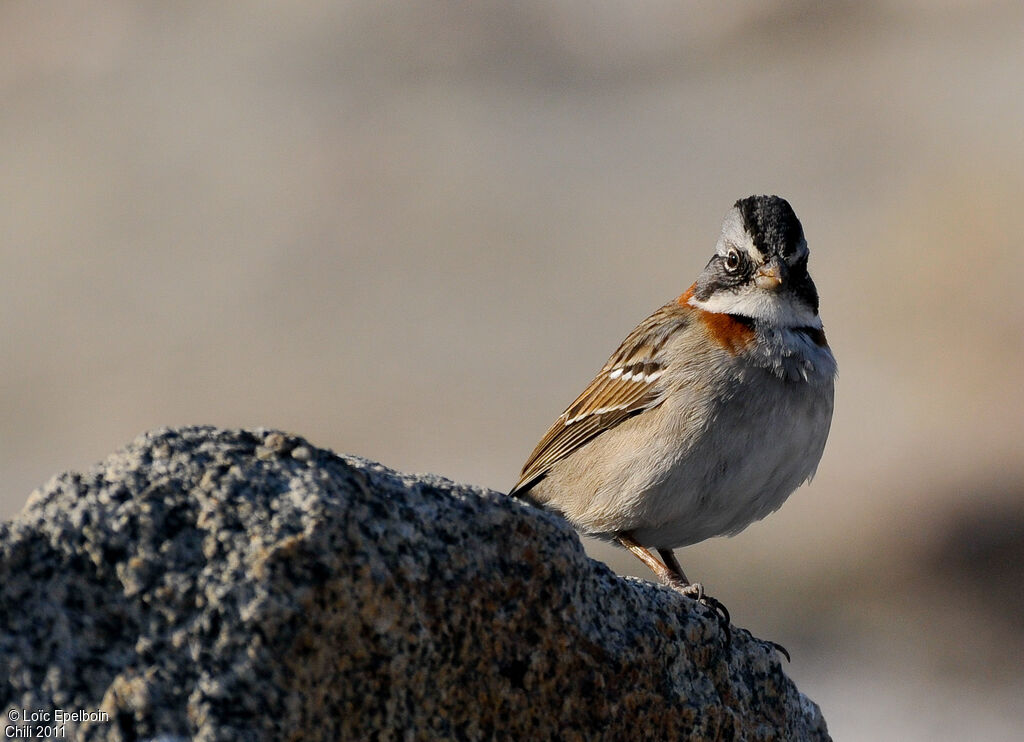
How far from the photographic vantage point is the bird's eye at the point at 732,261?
7.25m

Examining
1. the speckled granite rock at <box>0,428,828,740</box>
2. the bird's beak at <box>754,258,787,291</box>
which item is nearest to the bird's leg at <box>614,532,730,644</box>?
the bird's beak at <box>754,258,787,291</box>

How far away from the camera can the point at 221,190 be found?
81.3ft

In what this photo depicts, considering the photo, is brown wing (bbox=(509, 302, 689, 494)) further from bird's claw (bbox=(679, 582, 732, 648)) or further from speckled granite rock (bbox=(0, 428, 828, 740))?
speckled granite rock (bbox=(0, 428, 828, 740))

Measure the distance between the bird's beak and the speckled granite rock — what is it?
3.17 m

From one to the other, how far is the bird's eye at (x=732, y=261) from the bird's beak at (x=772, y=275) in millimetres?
210

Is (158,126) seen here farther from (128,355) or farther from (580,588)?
(580,588)

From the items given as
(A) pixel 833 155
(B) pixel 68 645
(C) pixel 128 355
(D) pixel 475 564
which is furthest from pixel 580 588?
(A) pixel 833 155

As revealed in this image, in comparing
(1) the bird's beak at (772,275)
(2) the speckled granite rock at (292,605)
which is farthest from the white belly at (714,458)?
(2) the speckled granite rock at (292,605)

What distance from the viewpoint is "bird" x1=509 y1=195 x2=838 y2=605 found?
21.5 ft

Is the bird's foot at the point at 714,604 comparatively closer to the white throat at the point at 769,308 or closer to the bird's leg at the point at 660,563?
the bird's leg at the point at 660,563

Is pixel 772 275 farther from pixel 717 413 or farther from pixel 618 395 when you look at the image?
pixel 618 395

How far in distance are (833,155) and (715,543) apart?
10493 mm

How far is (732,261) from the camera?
7.28 metres
